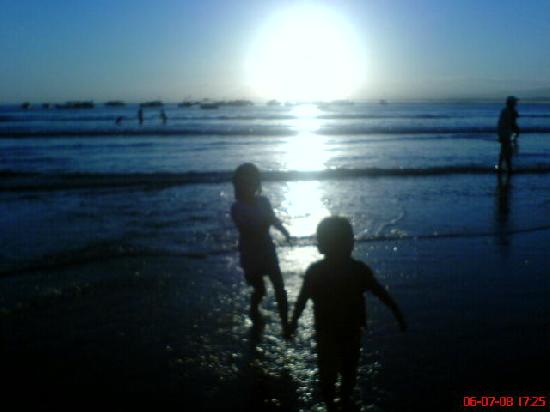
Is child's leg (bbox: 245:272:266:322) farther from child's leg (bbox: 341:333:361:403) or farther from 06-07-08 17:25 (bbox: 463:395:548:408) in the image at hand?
06-07-08 17:25 (bbox: 463:395:548:408)

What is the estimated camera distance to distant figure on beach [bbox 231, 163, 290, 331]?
5.41m

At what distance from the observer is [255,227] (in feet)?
18.1

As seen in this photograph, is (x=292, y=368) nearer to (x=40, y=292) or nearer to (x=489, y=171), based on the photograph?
(x=40, y=292)

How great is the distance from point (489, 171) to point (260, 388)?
17.9 metres

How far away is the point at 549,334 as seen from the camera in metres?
5.62

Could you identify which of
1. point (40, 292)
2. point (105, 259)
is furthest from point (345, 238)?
point (105, 259)

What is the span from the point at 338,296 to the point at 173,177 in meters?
16.0

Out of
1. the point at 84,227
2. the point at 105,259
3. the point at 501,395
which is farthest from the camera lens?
the point at 84,227

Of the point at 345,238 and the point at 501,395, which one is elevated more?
the point at 345,238

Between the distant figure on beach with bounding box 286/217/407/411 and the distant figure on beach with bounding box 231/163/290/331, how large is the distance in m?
1.41

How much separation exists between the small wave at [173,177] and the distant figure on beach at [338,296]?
13.5 meters

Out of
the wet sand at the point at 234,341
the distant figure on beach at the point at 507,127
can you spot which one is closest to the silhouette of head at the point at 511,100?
the distant figure on beach at the point at 507,127

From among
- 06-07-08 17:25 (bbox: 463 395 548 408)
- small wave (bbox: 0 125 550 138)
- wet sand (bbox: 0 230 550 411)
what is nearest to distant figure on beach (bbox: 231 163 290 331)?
wet sand (bbox: 0 230 550 411)

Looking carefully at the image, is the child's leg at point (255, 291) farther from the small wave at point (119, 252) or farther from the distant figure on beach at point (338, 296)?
the small wave at point (119, 252)
